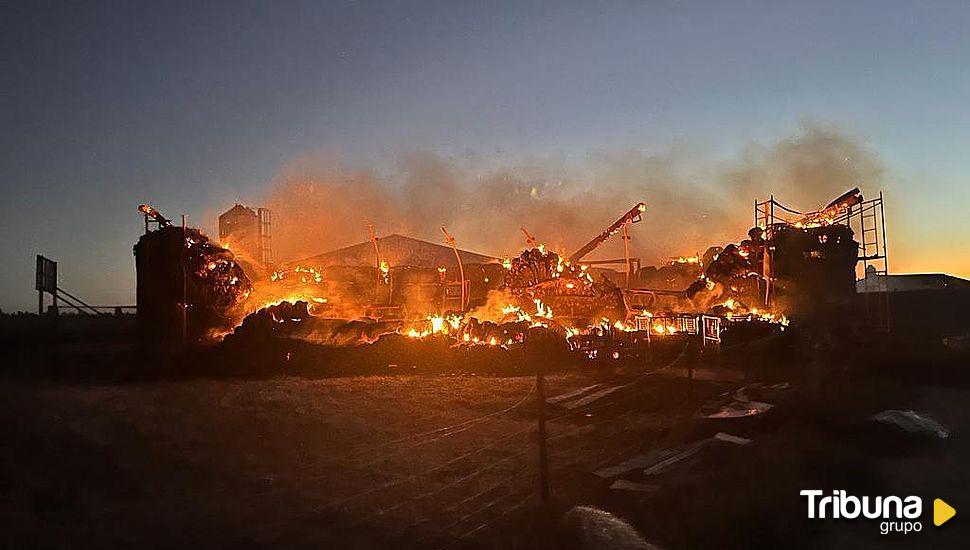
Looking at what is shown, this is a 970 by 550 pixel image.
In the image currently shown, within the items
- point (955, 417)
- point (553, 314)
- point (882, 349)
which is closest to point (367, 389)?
point (553, 314)

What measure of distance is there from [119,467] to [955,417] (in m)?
16.7

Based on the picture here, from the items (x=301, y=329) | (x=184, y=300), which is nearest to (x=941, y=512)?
(x=301, y=329)

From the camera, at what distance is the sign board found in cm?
3069

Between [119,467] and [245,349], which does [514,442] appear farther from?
[245,349]

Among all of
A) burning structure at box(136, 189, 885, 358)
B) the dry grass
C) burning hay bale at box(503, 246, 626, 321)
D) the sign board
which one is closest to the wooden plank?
the dry grass

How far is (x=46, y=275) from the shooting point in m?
31.2

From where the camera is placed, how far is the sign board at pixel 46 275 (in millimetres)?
30688

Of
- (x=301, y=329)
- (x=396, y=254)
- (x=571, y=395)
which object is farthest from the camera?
(x=396, y=254)

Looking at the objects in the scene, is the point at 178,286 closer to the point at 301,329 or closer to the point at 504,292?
the point at 301,329

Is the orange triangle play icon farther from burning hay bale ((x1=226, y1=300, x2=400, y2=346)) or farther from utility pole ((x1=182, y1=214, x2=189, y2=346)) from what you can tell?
utility pole ((x1=182, y1=214, x2=189, y2=346))

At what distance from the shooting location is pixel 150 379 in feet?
69.1

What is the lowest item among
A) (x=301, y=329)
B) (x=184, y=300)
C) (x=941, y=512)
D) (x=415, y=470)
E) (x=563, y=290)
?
(x=941, y=512)

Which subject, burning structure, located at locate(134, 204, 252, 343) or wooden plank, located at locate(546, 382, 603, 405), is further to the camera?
burning structure, located at locate(134, 204, 252, 343)

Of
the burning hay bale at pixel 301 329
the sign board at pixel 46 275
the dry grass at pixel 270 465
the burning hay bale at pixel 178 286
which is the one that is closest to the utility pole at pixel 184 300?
the burning hay bale at pixel 178 286
